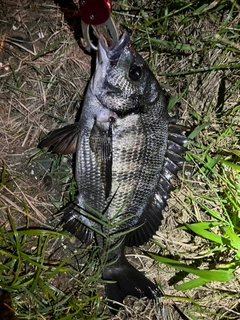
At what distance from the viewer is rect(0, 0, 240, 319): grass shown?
278cm

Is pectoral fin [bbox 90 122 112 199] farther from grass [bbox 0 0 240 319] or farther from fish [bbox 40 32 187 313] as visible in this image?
grass [bbox 0 0 240 319]

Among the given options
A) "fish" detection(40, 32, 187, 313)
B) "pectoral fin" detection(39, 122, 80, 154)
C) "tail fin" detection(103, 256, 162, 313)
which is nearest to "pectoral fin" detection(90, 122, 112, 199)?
"fish" detection(40, 32, 187, 313)

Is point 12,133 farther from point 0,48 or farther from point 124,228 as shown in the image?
point 124,228

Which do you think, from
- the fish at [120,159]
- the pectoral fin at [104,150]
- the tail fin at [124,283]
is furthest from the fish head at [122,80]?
the tail fin at [124,283]

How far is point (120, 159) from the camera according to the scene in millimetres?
2637

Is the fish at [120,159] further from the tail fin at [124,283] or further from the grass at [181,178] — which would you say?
the grass at [181,178]

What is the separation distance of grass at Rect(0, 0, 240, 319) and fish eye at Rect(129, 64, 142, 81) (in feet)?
1.49

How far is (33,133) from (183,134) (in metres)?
1.16

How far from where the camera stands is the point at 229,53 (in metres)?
3.05

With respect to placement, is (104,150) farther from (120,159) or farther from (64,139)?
(64,139)

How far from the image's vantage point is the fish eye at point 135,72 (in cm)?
253

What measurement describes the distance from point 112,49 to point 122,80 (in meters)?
0.20

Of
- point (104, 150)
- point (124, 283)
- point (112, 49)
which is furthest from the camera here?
point (124, 283)

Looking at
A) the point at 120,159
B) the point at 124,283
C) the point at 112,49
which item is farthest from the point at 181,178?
the point at 112,49
